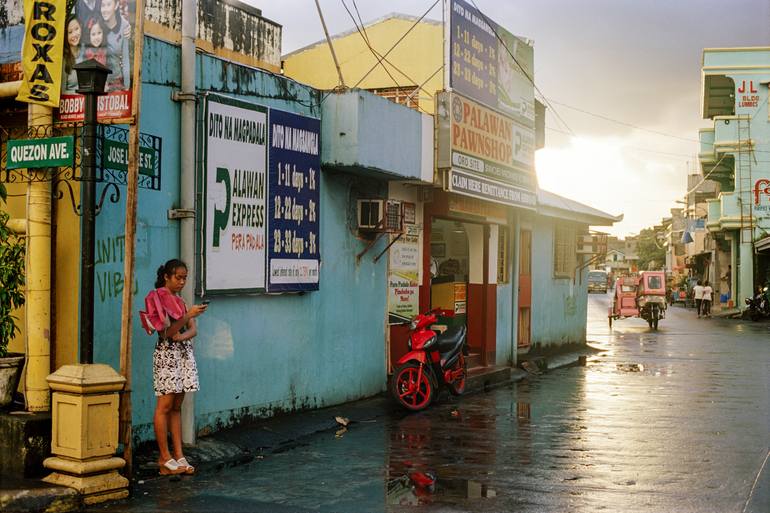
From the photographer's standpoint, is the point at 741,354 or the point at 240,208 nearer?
the point at 240,208

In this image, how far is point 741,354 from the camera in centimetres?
2173

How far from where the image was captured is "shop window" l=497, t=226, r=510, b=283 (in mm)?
17611

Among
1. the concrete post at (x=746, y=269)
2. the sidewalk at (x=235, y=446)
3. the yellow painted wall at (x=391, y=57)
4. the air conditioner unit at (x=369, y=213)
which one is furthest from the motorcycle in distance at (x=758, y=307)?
the air conditioner unit at (x=369, y=213)

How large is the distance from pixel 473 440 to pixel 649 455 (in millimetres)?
1915

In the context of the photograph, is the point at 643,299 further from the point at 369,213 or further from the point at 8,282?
the point at 8,282

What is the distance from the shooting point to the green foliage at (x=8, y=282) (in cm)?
773

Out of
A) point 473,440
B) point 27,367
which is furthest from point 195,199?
point 473,440

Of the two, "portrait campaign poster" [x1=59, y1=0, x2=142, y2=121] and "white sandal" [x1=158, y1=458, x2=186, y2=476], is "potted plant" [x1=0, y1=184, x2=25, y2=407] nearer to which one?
"portrait campaign poster" [x1=59, y1=0, x2=142, y2=121]

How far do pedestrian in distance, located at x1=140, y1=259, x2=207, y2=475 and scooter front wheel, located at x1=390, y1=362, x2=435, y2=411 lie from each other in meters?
4.51

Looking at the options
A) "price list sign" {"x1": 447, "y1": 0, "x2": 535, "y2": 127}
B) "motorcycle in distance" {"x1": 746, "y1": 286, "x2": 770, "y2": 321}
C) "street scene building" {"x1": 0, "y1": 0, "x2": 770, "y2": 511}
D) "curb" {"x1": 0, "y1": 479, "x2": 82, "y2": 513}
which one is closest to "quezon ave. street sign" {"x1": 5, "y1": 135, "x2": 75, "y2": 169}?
"street scene building" {"x1": 0, "y1": 0, "x2": 770, "y2": 511}

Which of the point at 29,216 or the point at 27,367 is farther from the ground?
the point at 29,216

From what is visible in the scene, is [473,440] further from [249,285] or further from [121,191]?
[121,191]

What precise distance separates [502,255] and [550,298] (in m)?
3.57

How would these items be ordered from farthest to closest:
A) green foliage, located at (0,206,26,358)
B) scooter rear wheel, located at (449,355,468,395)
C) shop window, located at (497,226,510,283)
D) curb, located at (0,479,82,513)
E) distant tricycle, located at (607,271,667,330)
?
distant tricycle, located at (607,271,667,330) < shop window, located at (497,226,510,283) < scooter rear wheel, located at (449,355,468,395) < green foliage, located at (0,206,26,358) < curb, located at (0,479,82,513)
